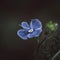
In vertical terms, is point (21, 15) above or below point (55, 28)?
above

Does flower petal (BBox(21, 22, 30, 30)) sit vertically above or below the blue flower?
above

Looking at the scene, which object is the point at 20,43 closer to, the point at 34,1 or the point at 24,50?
the point at 24,50

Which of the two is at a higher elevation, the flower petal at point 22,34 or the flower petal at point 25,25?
the flower petal at point 25,25

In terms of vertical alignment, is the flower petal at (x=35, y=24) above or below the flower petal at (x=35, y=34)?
above

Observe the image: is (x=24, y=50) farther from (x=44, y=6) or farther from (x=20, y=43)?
(x=44, y=6)

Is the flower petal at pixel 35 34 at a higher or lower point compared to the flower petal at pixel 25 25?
lower

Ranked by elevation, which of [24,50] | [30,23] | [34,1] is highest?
[34,1]

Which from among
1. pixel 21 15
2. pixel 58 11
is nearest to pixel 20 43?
pixel 21 15
